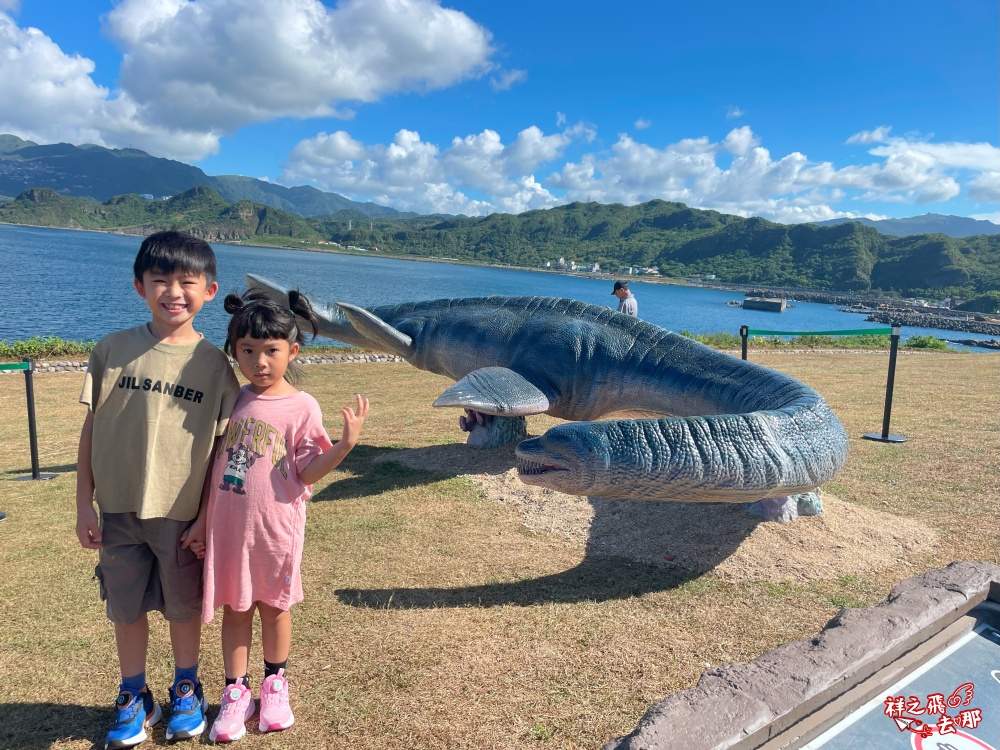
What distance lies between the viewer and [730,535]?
437cm

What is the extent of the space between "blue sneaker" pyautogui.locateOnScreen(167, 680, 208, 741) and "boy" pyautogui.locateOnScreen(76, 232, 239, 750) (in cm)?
13

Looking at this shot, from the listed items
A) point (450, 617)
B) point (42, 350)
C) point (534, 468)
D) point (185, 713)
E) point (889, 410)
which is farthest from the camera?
point (42, 350)

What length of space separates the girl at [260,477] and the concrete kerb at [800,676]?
142 cm

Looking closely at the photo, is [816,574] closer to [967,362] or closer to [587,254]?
[967,362]

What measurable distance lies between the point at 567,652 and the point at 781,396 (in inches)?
74.8

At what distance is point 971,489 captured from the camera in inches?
216

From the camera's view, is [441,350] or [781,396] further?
[441,350]

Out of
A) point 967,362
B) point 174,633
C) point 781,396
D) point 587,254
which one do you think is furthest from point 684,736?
point 587,254

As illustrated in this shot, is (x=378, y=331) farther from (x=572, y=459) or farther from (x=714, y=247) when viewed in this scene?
(x=714, y=247)

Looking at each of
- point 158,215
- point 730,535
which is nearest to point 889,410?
point 730,535

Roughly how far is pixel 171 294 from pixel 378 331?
401 centimetres

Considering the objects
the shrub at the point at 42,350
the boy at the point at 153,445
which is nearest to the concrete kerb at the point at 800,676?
the boy at the point at 153,445

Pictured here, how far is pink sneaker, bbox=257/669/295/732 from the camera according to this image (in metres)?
2.46

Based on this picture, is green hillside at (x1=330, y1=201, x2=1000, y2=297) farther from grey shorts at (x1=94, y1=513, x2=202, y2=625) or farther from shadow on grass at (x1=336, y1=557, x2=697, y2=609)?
grey shorts at (x1=94, y1=513, x2=202, y2=625)
